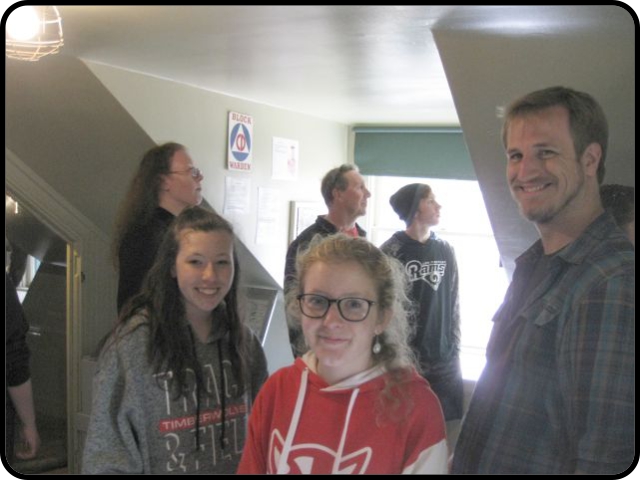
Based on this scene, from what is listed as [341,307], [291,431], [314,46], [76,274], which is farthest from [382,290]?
[76,274]

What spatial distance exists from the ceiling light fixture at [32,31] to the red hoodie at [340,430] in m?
0.49

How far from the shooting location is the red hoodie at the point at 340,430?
1.80ft

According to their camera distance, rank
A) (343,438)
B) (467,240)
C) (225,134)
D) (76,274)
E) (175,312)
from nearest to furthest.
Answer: (343,438) → (175,312) → (467,240) → (225,134) → (76,274)

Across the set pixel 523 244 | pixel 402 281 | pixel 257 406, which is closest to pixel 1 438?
A: pixel 257 406

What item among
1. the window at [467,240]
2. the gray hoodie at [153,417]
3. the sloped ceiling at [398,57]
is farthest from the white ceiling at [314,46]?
the gray hoodie at [153,417]

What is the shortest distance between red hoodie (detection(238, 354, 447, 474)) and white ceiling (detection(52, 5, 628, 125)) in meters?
0.39

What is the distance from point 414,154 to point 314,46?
20 centimetres

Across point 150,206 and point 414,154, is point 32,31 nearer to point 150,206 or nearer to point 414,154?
point 150,206

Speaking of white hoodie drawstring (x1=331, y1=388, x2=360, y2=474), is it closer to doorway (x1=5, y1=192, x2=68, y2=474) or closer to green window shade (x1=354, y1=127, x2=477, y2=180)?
green window shade (x1=354, y1=127, x2=477, y2=180)

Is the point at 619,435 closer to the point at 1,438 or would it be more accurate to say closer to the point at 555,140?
the point at 555,140

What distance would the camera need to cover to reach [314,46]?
33.3 inches

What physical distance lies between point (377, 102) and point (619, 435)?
60cm

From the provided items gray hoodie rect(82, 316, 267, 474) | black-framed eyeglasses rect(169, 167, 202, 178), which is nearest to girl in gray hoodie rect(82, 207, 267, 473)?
gray hoodie rect(82, 316, 267, 474)

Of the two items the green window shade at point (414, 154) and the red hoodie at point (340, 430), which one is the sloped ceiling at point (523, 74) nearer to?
the green window shade at point (414, 154)
